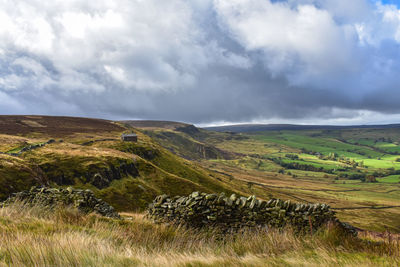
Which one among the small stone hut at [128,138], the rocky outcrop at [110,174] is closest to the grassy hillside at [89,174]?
the rocky outcrop at [110,174]

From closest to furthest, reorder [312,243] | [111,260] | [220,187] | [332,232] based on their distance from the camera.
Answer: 1. [111,260]
2. [312,243]
3. [332,232]
4. [220,187]

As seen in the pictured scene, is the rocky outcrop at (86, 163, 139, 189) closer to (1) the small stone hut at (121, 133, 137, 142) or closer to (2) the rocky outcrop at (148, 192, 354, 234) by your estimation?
(1) the small stone hut at (121, 133, 137, 142)

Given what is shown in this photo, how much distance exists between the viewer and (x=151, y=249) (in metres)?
6.54

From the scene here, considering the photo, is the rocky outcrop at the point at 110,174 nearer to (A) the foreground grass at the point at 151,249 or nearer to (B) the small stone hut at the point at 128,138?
(B) the small stone hut at the point at 128,138

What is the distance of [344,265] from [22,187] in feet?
161

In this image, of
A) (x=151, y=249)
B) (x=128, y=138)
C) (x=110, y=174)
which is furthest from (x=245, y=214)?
(x=128, y=138)

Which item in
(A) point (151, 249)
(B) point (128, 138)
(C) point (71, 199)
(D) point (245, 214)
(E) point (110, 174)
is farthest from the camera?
(B) point (128, 138)

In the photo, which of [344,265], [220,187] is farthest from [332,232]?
[220,187]

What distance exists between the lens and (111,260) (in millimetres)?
4875

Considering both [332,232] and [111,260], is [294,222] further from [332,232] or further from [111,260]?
[111,260]

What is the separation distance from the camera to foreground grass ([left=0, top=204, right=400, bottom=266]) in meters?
4.67

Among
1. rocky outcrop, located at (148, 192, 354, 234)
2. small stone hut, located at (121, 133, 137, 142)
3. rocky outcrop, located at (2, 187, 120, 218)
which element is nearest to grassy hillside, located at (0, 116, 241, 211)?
rocky outcrop, located at (2, 187, 120, 218)

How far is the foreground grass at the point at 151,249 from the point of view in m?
4.67

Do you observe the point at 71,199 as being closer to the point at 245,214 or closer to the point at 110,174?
the point at 245,214
